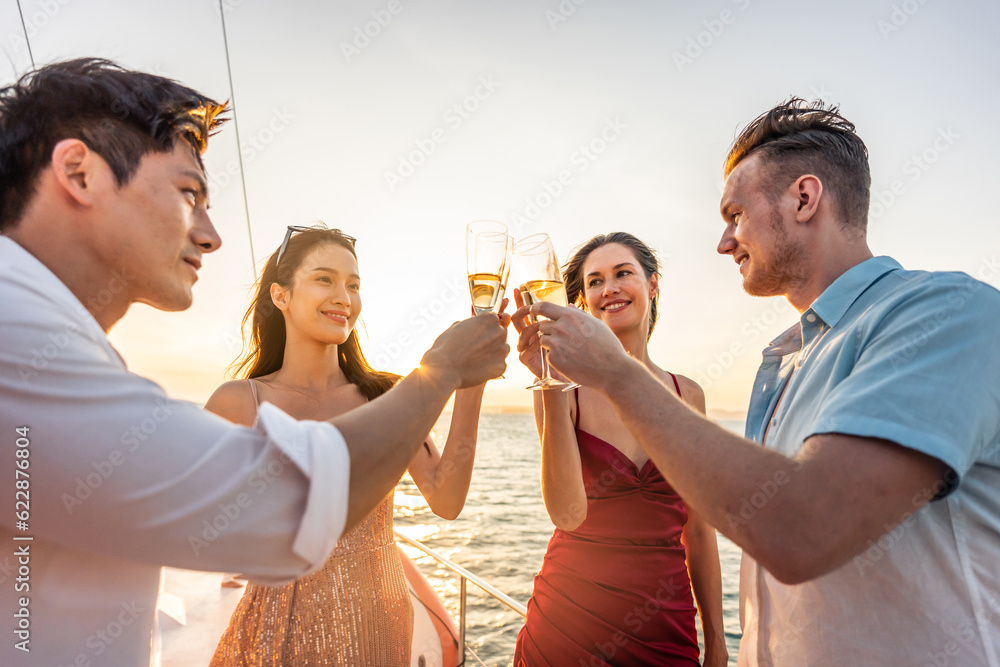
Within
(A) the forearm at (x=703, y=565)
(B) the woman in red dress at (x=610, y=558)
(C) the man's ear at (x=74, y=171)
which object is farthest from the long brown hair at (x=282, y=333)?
(A) the forearm at (x=703, y=565)

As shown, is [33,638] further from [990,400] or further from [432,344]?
[990,400]

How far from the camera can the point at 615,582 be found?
2.19 meters

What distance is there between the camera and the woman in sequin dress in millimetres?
1812

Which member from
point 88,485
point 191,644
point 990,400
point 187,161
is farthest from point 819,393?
point 191,644

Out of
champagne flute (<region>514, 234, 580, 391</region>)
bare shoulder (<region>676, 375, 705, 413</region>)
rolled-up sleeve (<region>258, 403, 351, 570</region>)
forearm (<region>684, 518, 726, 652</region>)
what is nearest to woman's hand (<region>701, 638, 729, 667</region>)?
forearm (<region>684, 518, 726, 652</region>)

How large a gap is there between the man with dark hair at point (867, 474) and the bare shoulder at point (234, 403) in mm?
1286

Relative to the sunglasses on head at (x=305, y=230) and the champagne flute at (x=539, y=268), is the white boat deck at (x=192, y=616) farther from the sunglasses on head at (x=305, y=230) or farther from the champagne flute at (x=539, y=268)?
the champagne flute at (x=539, y=268)

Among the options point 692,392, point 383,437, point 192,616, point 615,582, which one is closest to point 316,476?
point 383,437

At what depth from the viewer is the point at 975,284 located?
1.15 m

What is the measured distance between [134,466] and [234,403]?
1.34 m

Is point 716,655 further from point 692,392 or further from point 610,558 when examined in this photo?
point 692,392

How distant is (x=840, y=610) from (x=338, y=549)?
1575 mm

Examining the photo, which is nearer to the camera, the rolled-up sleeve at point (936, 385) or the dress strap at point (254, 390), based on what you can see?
the rolled-up sleeve at point (936, 385)

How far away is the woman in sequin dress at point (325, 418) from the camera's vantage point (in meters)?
1.81
